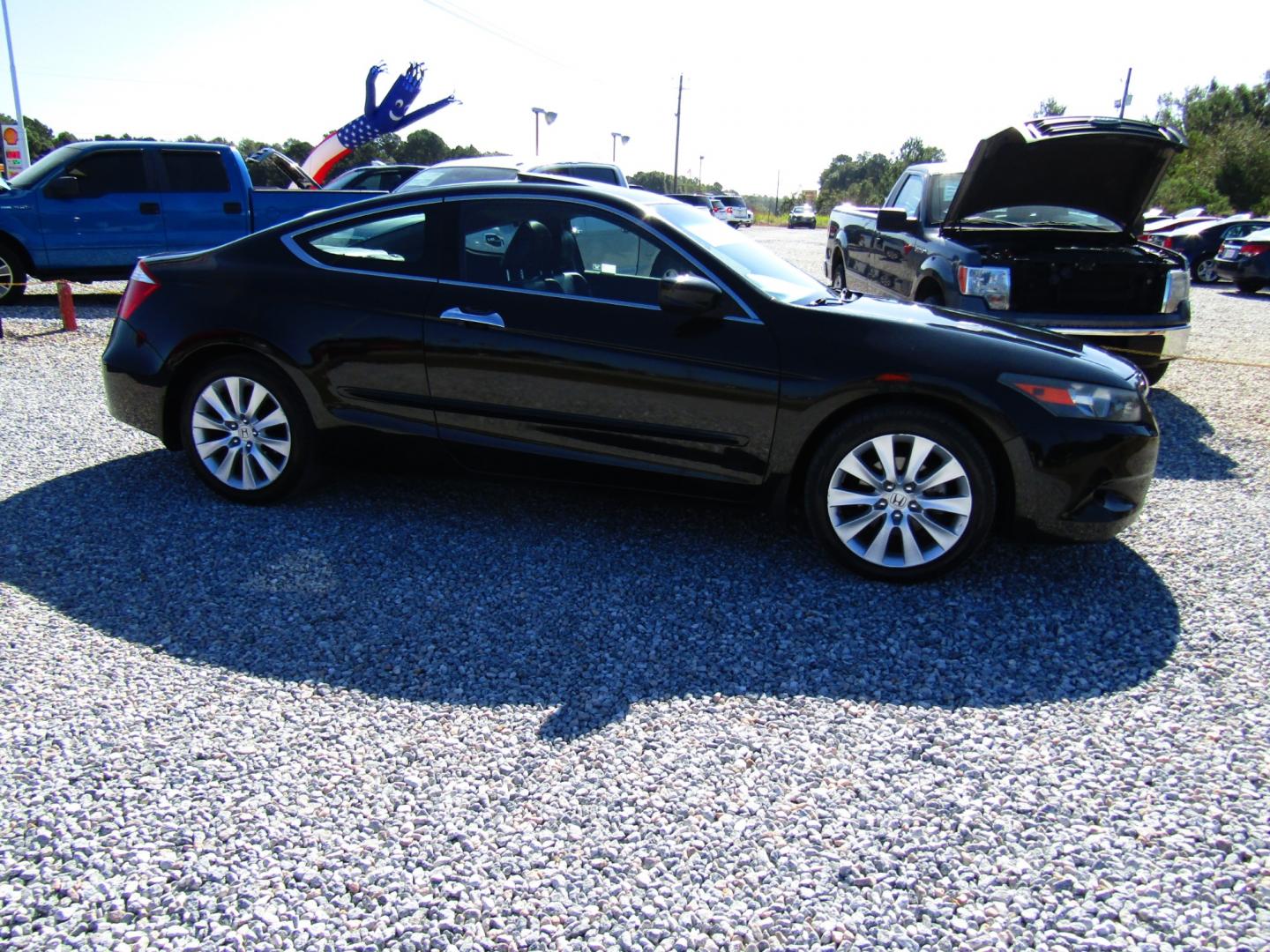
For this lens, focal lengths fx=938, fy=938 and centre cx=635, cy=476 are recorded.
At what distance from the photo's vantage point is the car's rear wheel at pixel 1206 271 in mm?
19719

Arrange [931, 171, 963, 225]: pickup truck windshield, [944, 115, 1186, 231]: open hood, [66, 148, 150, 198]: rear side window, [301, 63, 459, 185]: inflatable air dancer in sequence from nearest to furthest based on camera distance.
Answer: [944, 115, 1186, 231]: open hood, [931, 171, 963, 225]: pickup truck windshield, [66, 148, 150, 198]: rear side window, [301, 63, 459, 185]: inflatable air dancer

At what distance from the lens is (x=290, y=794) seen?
8.43 feet

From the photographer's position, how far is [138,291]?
15.7 ft

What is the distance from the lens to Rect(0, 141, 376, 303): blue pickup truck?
11.0 metres

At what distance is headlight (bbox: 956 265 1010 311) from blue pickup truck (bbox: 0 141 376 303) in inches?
284

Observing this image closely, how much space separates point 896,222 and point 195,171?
348 inches

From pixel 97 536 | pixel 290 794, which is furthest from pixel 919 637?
pixel 97 536

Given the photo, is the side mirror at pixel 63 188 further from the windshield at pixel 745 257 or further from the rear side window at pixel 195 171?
the windshield at pixel 745 257

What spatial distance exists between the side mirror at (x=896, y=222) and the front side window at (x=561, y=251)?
3843 millimetres

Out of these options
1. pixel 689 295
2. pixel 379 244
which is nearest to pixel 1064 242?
pixel 689 295

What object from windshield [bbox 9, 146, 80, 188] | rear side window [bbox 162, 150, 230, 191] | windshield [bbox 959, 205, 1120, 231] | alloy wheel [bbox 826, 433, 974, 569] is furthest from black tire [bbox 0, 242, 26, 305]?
alloy wheel [bbox 826, 433, 974, 569]

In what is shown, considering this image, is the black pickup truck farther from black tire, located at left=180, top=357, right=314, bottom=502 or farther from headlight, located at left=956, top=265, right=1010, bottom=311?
black tire, located at left=180, top=357, right=314, bottom=502

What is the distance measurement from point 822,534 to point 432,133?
6605 centimetres

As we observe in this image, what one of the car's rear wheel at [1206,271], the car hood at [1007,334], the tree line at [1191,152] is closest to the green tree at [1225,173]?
the tree line at [1191,152]
